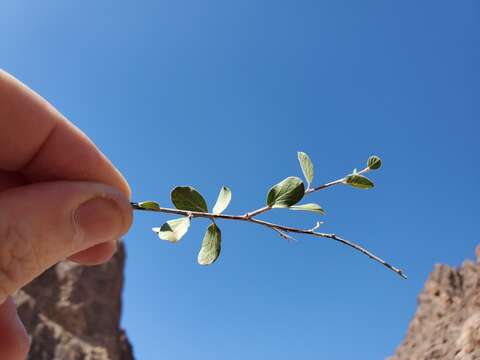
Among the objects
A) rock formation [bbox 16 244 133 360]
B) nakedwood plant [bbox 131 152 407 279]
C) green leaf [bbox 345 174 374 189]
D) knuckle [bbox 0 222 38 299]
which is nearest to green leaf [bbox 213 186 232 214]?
nakedwood plant [bbox 131 152 407 279]

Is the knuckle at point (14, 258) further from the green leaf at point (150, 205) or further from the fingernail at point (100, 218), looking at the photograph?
the green leaf at point (150, 205)

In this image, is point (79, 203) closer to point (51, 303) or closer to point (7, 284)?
point (7, 284)

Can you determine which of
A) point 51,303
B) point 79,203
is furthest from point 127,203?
point 51,303

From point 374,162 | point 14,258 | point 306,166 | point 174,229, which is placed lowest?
point 14,258

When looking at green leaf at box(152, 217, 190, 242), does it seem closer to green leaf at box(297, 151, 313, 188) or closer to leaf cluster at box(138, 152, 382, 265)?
leaf cluster at box(138, 152, 382, 265)

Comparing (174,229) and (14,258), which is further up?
(174,229)

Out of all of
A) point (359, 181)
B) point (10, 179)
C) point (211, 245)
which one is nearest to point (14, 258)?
point (10, 179)

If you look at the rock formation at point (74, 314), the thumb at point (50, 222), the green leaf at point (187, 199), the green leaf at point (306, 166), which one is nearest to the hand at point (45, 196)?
the thumb at point (50, 222)

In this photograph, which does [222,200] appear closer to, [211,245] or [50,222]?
[211,245]
